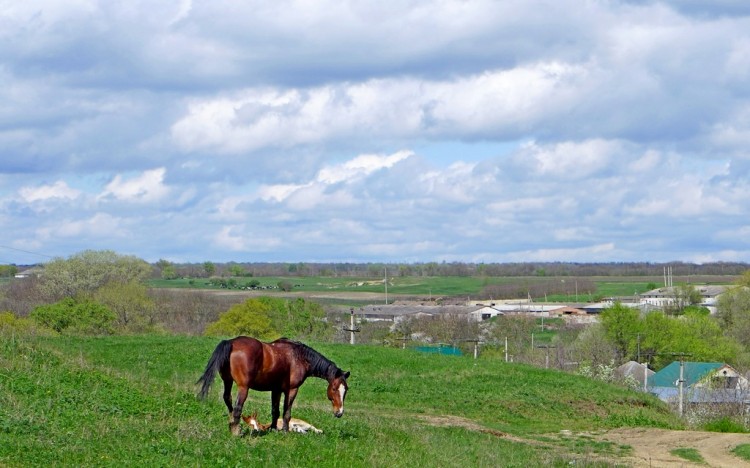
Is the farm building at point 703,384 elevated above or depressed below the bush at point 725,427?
below

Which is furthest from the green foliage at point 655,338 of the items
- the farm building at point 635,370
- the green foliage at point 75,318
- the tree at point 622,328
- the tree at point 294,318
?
the green foliage at point 75,318

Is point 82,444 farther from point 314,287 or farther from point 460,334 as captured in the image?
point 314,287

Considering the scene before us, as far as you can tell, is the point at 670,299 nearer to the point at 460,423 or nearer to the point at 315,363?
the point at 460,423

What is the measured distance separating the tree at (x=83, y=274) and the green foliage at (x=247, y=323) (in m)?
16.6

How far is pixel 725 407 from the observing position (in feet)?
149

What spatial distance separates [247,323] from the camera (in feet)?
251

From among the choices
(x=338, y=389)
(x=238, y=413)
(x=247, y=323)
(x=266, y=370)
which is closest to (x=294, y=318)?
(x=247, y=323)

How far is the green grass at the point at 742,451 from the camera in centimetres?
2330

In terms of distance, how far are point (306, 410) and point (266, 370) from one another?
5316 millimetres

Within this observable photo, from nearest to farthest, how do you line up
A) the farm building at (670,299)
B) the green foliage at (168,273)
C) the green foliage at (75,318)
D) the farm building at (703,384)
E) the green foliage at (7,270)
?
the farm building at (703,384) < the green foliage at (75,318) < the farm building at (670,299) < the green foliage at (7,270) < the green foliage at (168,273)

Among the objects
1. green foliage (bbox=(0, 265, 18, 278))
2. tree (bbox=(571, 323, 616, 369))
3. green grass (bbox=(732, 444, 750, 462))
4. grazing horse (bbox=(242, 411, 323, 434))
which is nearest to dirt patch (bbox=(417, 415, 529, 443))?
green grass (bbox=(732, 444, 750, 462))

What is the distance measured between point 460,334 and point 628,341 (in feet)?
70.0

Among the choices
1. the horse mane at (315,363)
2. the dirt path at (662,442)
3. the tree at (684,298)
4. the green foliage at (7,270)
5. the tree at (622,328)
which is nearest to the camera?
the horse mane at (315,363)

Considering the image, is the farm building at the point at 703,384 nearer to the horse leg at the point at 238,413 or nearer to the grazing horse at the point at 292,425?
the grazing horse at the point at 292,425
